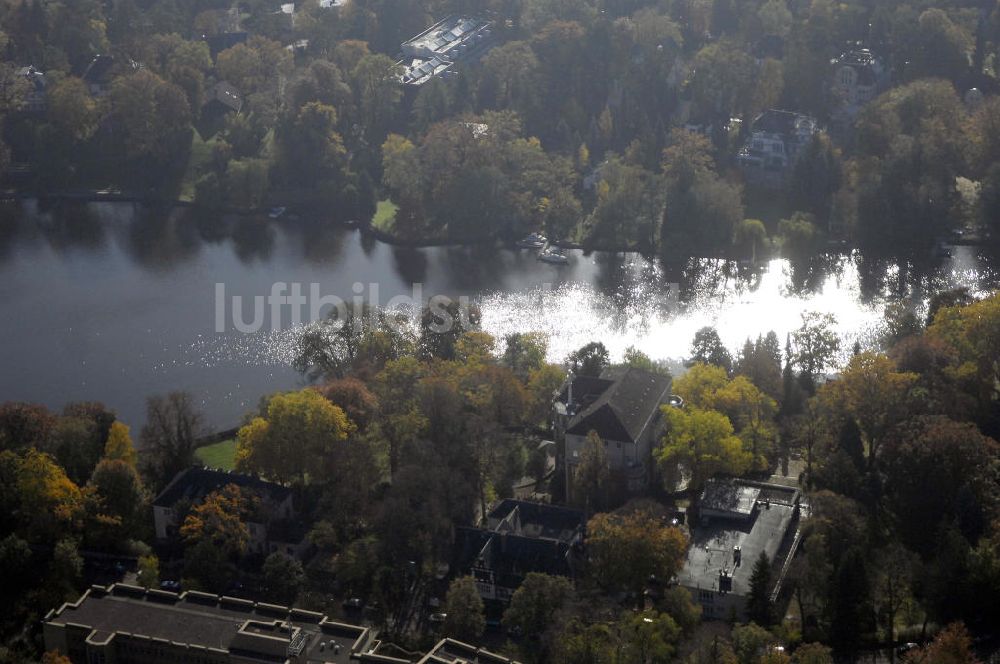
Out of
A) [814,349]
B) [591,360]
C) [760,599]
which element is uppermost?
[814,349]

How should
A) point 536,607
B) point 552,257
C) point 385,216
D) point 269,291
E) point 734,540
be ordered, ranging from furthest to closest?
point 385,216, point 552,257, point 269,291, point 734,540, point 536,607

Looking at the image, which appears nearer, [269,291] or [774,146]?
[269,291]

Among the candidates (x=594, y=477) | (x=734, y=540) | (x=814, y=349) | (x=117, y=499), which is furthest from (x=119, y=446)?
(x=814, y=349)

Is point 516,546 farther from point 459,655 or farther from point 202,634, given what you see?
point 202,634

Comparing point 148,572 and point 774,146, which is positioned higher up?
point 774,146

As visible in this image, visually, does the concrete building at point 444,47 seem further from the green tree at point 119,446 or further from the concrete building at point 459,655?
the concrete building at point 459,655
